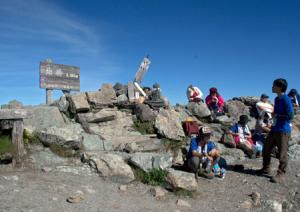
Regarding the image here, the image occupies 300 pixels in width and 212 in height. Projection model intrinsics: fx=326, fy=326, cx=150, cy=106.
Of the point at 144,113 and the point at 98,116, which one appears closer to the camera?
the point at 98,116

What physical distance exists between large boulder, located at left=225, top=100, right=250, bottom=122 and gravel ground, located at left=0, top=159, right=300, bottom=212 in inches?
249

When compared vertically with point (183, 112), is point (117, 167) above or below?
below

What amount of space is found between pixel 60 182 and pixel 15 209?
1.63 meters

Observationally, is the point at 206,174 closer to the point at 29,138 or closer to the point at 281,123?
the point at 281,123

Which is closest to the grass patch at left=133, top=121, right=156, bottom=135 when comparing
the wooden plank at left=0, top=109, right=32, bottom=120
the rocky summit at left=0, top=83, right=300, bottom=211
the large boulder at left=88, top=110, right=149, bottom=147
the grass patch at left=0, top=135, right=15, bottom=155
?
the rocky summit at left=0, top=83, right=300, bottom=211

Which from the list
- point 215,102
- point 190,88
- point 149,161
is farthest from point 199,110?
point 149,161

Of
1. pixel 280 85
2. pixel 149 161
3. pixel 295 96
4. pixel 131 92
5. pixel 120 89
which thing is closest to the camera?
pixel 280 85

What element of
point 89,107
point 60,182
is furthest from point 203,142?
point 89,107

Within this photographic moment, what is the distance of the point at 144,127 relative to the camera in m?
11.5

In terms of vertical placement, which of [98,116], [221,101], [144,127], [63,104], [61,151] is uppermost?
[221,101]

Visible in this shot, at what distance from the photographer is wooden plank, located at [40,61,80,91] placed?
11.9 m

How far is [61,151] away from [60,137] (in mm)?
400

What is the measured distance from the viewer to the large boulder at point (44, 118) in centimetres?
972

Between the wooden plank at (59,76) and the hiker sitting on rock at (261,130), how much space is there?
7009mm
